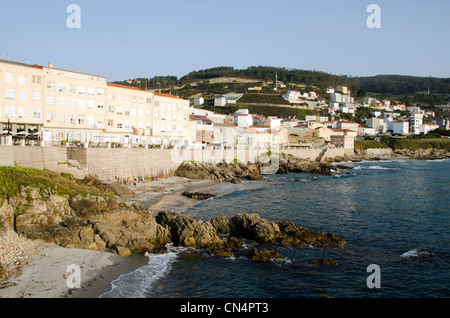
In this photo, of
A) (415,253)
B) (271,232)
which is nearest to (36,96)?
(271,232)

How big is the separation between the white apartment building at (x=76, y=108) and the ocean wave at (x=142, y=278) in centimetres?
2025

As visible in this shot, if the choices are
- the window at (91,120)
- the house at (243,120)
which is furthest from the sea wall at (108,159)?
the house at (243,120)

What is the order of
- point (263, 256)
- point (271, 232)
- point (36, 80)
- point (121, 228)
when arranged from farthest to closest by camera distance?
point (36, 80)
point (271, 232)
point (121, 228)
point (263, 256)

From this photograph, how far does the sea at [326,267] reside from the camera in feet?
53.2

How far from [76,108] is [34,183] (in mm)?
23087

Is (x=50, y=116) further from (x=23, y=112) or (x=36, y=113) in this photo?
(x=23, y=112)

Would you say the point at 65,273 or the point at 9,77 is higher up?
the point at 9,77

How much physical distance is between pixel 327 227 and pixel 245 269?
10.6 metres

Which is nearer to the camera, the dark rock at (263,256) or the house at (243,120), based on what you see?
the dark rock at (263,256)

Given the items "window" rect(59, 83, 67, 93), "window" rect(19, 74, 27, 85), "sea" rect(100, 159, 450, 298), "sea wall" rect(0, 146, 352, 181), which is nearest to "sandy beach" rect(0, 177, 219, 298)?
"sea" rect(100, 159, 450, 298)

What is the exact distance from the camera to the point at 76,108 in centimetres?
4362

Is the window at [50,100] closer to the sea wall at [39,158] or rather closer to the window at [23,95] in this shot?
the window at [23,95]

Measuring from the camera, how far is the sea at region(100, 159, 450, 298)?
1622 centimetres

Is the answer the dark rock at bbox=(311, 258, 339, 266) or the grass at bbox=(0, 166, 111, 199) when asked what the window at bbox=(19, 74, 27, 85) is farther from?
the dark rock at bbox=(311, 258, 339, 266)
